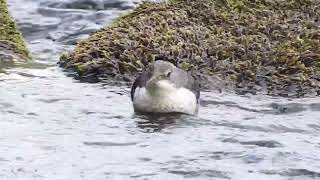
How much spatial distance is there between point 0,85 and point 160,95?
212cm

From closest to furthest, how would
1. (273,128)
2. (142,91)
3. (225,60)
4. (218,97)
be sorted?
(273,128) < (142,91) < (218,97) < (225,60)

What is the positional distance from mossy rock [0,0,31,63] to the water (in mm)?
496

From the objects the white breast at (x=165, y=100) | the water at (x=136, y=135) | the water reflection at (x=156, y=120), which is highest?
the white breast at (x=165, y=100)

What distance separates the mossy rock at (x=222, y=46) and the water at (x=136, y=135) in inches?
17.2

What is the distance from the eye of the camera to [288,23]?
12.3m

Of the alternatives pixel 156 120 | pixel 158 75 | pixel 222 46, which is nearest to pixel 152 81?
pixel 158 75

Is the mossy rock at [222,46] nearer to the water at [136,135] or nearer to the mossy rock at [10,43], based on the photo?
the water at [136,135]

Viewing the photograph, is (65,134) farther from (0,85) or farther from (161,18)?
(161,18)

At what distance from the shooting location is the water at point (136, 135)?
7211 millimetres

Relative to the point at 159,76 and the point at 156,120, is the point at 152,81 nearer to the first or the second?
the point at 159,76

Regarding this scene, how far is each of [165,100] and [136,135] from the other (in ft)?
3.82

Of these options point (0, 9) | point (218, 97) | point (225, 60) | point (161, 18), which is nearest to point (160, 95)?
point (218, 97)

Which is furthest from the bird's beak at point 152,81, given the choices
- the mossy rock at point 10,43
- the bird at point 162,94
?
the mossy rock at point 10,43

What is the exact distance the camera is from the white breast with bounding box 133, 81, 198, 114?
377 inches
